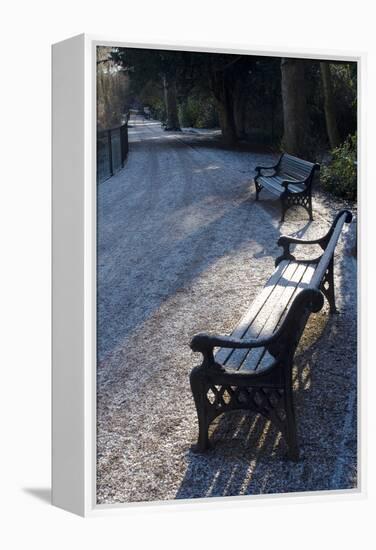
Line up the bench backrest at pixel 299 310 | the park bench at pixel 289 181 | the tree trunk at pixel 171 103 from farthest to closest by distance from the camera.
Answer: the park bench at pixel 289 181
the tree trunk at pixel 171 103
the bench backrest at pixel 299 310

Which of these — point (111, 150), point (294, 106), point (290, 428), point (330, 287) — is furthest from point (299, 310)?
point (111, 150)

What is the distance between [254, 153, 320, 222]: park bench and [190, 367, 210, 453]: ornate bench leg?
101 cm

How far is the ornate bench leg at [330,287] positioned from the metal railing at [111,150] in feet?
4.07

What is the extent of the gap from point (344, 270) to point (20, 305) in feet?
5.69

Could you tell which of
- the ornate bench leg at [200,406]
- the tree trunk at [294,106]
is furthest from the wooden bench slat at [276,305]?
the tree trunk at [294,106]

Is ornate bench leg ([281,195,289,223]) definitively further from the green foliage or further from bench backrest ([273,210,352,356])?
bench backrest ([273,210,352,356])

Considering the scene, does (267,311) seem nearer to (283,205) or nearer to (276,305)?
(276,305)

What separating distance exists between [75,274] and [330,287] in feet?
4.58

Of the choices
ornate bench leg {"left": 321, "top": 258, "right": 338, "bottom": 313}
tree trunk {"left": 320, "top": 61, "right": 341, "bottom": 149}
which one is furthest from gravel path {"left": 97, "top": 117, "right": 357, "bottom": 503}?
tree trunk {"left": 320, "top": 61, "right": 341, "bottom": 149}

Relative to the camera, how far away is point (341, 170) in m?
5.25

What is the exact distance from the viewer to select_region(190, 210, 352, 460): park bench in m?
4.74

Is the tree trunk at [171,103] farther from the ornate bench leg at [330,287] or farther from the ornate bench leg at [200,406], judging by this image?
the ornate bench leg at [200,406]

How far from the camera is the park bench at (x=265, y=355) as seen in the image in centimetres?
474

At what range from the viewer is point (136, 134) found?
4758mm
